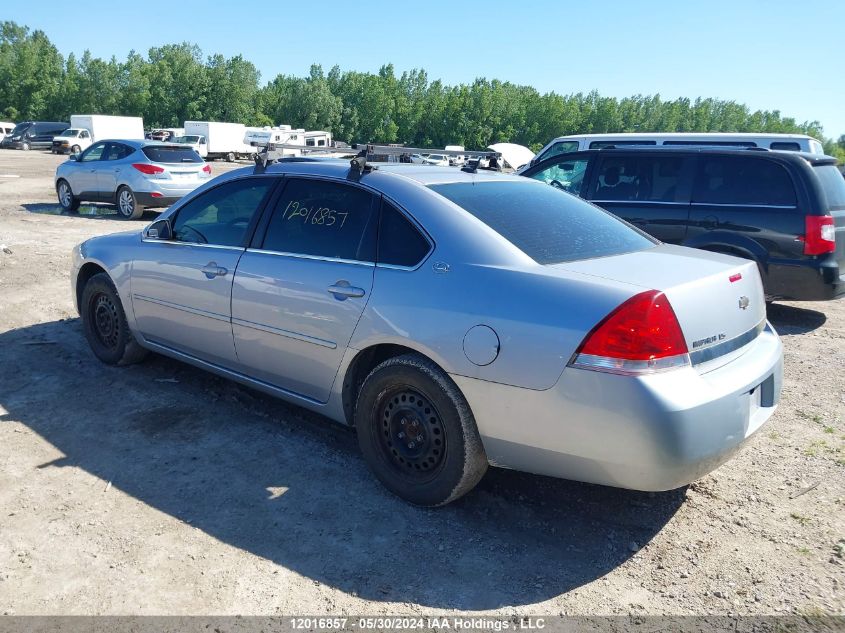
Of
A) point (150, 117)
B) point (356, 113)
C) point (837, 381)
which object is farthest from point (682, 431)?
point (356, 113)

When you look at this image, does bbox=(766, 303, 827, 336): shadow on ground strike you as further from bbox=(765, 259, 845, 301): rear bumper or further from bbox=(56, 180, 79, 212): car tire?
bbox=(56, 180, 79, 212): car tire

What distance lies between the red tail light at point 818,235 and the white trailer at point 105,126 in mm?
48658

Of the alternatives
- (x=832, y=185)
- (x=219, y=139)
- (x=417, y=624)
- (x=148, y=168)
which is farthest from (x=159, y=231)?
(x=219, y=139)

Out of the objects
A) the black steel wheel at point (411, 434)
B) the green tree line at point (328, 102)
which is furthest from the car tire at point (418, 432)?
the green tree line at point (328, 102)

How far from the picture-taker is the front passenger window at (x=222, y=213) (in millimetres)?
4383

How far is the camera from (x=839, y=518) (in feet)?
11.3

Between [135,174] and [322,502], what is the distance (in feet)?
40.6

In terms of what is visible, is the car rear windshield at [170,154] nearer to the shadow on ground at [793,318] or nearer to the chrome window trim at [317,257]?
the chrome window trim at [317,257]

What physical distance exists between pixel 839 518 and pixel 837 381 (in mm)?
2475

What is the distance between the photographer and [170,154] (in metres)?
14.2

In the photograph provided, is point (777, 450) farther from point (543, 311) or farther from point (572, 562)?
point (543, 311)

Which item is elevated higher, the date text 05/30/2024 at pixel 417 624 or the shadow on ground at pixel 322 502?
the shadow on ground at pixel 322 502

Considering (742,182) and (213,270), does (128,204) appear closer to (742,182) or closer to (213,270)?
(213,270)

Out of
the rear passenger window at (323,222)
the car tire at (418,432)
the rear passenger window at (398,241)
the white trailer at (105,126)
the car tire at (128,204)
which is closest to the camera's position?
the car tire at (418,432)
